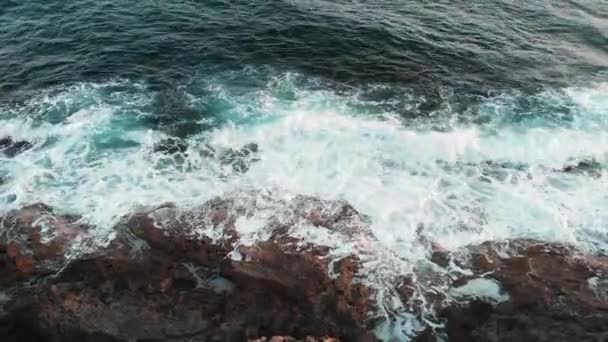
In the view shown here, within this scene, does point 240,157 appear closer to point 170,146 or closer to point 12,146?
point 170,146

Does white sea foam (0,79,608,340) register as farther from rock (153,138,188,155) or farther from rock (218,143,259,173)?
rock (153,138,188,155)

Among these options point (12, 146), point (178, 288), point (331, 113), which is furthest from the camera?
point (331, 113)

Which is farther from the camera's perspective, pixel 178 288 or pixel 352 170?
pixel 352 170

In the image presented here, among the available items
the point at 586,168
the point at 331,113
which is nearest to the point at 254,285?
the point at 331,113

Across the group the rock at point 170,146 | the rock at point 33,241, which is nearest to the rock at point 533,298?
the rock at point 170,146

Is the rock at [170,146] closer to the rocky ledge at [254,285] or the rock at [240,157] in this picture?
the rock at [240,157]

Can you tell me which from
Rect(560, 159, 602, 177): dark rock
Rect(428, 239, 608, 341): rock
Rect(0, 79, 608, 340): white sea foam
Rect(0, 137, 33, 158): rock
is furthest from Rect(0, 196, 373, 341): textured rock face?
Rect(560, 159, 602, 177): dark rock

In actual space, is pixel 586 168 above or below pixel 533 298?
above

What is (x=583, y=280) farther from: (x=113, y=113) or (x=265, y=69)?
(x=113, y=113)
